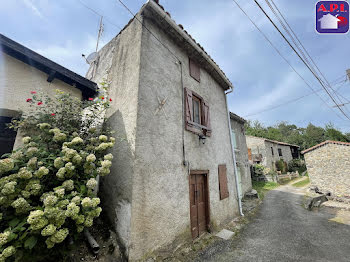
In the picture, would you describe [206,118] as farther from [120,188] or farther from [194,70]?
[120,188]

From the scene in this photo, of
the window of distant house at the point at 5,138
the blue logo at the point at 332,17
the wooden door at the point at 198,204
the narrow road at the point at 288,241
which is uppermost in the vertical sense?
the blue logo at the point at 332,17

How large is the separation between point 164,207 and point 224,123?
5.08 m

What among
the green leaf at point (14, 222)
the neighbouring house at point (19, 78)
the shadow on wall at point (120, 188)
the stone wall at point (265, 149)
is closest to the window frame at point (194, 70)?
the shadow on wall at point (120, 188)

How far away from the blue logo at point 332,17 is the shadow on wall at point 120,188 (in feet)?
24.6

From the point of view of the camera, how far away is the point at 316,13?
17.2 ft

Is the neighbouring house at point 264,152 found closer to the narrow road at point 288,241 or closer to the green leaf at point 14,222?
the narrow road at point 288,241

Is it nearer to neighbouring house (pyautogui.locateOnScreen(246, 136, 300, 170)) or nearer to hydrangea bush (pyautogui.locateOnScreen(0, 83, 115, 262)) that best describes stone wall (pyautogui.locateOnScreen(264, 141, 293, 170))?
neighbouring house (pyautogui.locateOnScreen(246, 136, 300, 170))

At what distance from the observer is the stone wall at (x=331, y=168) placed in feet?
34.4

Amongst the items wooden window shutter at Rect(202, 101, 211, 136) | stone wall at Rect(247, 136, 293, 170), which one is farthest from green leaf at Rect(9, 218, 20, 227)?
stone wall at Rect(247, 136, 293, 170)

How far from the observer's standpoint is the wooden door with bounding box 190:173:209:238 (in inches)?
170

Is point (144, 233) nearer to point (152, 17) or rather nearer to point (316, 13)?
point (152, 17)

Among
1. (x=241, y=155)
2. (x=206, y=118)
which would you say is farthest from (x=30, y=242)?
(x=241, y=155)

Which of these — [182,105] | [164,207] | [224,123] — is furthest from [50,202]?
[224,123]

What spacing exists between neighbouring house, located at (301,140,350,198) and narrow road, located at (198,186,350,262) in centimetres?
587
